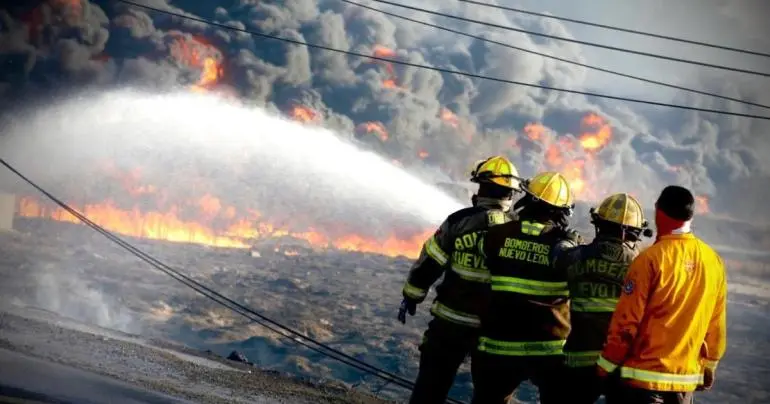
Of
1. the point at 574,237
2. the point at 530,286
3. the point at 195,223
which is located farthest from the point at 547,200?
the point at 195,223

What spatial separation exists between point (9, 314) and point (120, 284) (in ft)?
67.6

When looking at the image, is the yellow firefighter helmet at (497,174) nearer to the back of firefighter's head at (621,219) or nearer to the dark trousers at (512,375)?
the back of firefighter's head at (621,219)

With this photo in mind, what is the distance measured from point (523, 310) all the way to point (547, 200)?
0.83 m

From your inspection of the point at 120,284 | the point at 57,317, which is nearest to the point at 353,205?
the point at 120,284

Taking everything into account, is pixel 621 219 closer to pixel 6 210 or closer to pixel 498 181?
pixel 498 181

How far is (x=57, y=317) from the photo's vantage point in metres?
11.6

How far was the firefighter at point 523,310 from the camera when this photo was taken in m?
5.14

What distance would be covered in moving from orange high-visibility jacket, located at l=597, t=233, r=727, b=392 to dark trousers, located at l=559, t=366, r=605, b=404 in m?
1.09

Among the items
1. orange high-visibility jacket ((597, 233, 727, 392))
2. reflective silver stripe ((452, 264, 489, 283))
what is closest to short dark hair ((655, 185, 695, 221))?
orange high-visibility jacket ((597, 233, 727, 392))

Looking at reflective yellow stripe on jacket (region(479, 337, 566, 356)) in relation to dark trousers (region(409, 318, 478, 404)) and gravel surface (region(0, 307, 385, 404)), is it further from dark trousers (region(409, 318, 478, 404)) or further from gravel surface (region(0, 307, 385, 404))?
gravel surface (region(0, 307, 385, 404))

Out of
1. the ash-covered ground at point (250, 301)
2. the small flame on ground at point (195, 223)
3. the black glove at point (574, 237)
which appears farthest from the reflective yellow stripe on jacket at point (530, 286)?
the small flame on ground at point (195, 223)

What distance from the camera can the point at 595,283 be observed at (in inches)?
196

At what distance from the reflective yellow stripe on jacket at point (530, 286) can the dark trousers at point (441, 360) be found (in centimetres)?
61

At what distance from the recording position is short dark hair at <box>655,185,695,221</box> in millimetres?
4039
